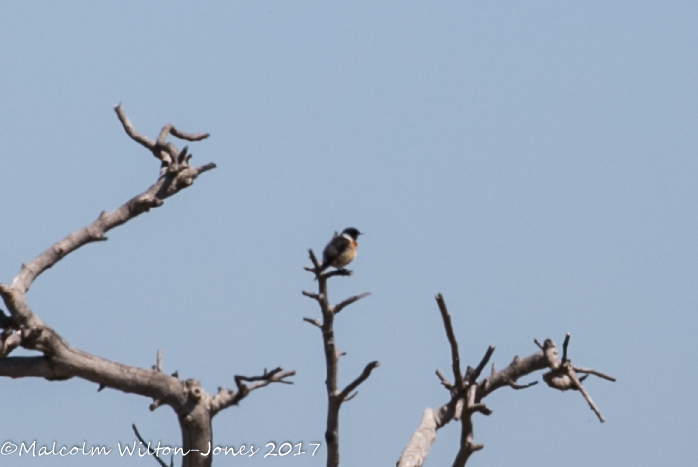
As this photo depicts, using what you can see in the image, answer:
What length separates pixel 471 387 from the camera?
283 inches

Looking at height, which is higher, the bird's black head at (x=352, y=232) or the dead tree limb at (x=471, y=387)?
the bird's black head at (x=352, y=232)

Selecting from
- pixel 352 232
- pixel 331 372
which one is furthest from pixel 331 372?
pixel 352 232

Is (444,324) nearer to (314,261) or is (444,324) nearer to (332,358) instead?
(332,358)

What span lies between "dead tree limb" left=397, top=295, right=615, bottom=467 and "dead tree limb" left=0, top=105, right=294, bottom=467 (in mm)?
1064

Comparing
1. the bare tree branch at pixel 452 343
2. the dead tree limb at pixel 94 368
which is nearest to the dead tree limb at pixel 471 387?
the bare tree branch at pixel 452 343

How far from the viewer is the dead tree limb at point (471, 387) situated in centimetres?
666

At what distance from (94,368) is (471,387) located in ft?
8.48

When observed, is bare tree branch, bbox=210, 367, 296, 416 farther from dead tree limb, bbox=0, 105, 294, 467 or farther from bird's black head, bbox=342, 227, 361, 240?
bird's black head, bbox=342, 227, 361, 240

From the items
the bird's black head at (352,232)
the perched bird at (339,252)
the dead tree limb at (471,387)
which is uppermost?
the bird's black head at (352,232)

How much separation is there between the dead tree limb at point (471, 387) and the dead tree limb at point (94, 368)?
1.06m

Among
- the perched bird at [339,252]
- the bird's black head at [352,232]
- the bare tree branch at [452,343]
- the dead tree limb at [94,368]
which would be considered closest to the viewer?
the bare tree branch at [452,343]

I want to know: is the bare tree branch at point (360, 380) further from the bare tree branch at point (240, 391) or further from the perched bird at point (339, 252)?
the perched bird at point (339, 252)

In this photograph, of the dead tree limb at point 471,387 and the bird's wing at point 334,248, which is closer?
the dead tree limb at point 471,387

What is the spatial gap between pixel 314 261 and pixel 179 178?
120cm
